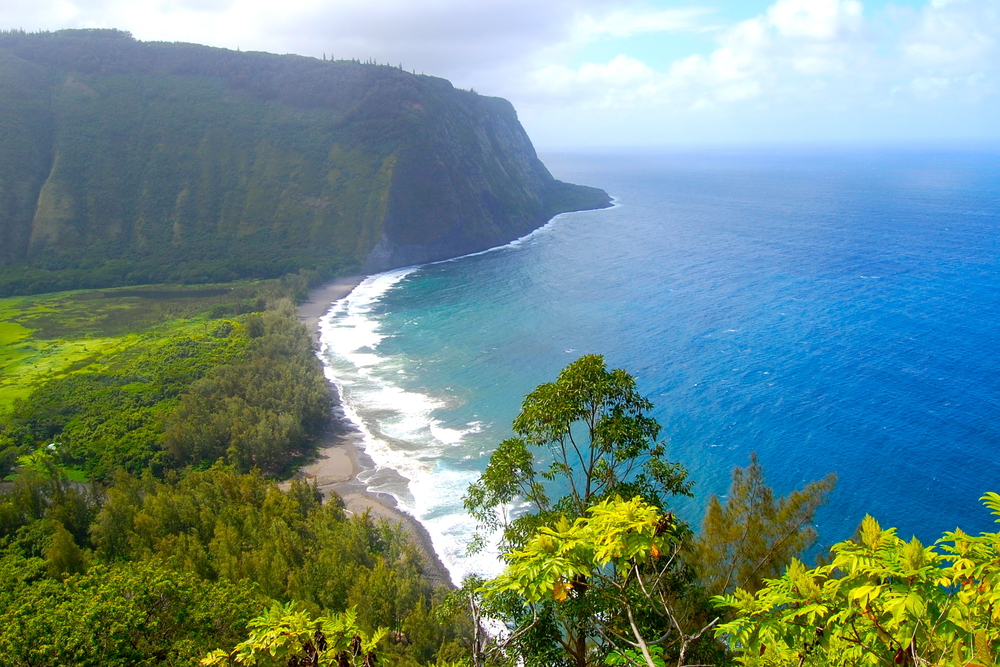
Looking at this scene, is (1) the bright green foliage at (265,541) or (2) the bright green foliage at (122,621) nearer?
(2) the bright green foliage at (122,621)

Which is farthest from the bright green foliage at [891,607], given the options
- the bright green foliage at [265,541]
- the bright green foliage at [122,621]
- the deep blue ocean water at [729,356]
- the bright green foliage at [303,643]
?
the deep blue ocean water at [729,356]

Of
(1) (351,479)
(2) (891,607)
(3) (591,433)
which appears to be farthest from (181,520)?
(2) (891,607)

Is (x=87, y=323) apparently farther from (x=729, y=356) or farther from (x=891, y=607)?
(x=891, y=607)

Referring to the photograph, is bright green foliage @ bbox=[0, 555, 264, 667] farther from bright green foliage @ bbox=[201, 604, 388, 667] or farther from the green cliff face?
the green cliff face

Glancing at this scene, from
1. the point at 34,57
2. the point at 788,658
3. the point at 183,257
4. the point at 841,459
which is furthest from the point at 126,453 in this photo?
the point at 34,57

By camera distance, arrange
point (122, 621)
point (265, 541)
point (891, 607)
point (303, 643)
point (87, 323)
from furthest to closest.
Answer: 1. point (87, 323)
2. point (265, 541)
3. point (122, 621)
4. point (303, 643)
5. point (891, 607)

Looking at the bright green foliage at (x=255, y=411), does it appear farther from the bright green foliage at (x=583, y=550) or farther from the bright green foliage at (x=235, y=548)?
the bright green foliage at (x=583, y=550)

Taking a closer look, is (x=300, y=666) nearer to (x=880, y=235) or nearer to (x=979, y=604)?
(x=979, y=604)
